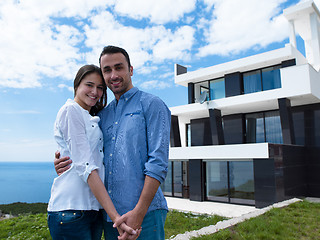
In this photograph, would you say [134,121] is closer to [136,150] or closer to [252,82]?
[136,150]

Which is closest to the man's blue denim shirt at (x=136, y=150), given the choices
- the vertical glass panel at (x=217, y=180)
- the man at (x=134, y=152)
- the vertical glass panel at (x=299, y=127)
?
the man at (x=134, y=152)

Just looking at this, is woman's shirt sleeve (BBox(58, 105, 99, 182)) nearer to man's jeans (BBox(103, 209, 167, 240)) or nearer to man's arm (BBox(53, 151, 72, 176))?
man's arm (BBox(53, 151, 72, 176))

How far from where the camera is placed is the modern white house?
40.8 ft

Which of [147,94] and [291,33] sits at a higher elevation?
[291,33]

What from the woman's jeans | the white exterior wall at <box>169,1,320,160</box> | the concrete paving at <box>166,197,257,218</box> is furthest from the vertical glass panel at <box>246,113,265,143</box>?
the woman's jeans

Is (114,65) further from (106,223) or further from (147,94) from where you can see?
(106,223)

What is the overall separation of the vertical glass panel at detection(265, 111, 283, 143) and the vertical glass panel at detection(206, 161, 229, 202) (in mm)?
2958

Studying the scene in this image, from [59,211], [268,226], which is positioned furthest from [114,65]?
[268,226]

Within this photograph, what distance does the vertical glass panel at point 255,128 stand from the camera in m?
15.2

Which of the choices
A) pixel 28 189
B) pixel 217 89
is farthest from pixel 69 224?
pixel 28 189

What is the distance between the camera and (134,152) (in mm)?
1621

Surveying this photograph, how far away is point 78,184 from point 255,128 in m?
15.2

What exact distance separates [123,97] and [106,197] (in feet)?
2.31

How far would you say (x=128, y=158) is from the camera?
1.62 metres
